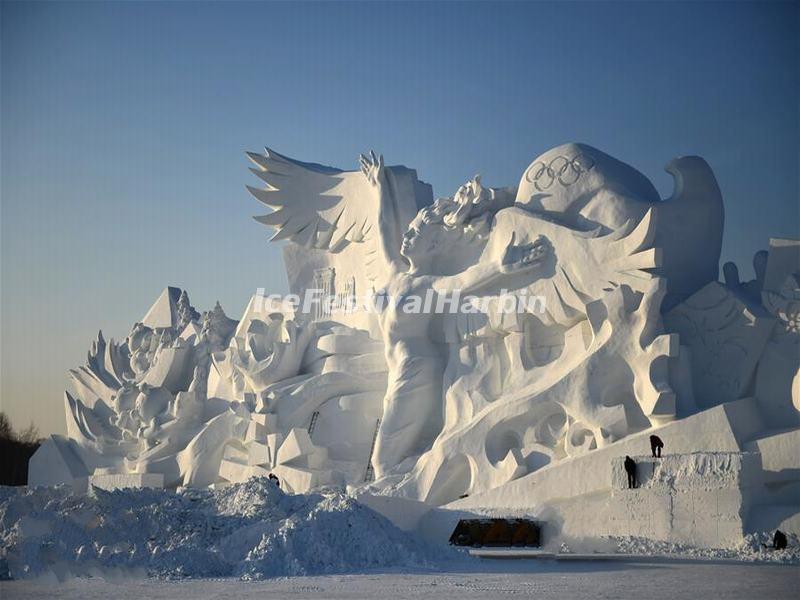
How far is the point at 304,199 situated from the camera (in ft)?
63.8

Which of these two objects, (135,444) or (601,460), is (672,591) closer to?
(601,460)

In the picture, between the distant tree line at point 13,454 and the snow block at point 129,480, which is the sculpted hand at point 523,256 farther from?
the distant tree line at point 13,454

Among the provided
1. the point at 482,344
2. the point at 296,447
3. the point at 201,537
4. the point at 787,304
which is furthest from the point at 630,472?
the point at 296,447

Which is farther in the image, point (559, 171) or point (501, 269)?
point (559, 171)

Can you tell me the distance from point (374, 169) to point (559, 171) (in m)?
3.64

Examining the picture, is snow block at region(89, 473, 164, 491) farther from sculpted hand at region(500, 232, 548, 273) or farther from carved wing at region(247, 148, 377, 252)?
sculpted hand at region(500, 232, 548, 273)

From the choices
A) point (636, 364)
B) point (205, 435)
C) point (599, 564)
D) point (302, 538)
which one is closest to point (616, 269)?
point (636, 364)

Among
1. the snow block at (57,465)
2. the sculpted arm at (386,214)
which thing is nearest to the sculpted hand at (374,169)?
the sculpted arm at (386,214)

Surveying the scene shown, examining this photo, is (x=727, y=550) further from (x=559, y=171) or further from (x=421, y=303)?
A: (x=421, y=303)

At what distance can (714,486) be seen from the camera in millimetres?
12258

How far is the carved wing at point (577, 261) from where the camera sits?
14.3m

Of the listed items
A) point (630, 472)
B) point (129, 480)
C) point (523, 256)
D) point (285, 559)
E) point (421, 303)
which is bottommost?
point (285, 559)

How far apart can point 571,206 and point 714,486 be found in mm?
4909

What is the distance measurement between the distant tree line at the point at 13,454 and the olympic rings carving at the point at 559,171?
23600 mm
